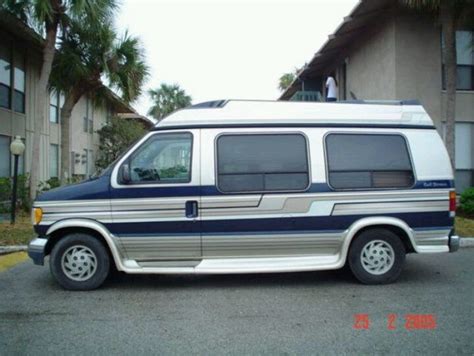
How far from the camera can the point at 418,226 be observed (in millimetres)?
5961

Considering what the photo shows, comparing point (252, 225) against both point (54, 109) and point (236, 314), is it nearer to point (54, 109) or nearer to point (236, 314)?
point (236, 314)

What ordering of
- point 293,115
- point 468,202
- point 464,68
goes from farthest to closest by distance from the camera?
point 464,68 → point 468,202 → point 293,115

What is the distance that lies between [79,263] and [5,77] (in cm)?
1099

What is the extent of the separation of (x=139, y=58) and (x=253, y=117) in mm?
10430

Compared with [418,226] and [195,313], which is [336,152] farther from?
[195,313]

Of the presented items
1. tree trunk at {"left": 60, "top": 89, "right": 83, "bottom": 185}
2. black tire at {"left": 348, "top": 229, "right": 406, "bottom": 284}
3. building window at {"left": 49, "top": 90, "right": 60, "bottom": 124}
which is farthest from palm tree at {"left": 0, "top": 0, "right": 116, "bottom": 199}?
black tire at {"left": 348, "top": 229, "right": 406, "bottom": 284}

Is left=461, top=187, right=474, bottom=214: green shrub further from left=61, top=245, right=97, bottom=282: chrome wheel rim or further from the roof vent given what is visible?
left=61, top=245, right=97, bottom=282: chrome wheel rim

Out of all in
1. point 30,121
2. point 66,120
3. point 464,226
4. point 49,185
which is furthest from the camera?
point 30,121

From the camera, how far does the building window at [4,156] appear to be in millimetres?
14289

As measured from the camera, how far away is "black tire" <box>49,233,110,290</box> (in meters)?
5.72

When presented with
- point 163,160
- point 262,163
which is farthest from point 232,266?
point 163,160

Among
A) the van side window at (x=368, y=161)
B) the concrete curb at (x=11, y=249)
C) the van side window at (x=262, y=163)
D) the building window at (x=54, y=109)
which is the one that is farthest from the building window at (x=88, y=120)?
the van side window at (x=368, y=161)

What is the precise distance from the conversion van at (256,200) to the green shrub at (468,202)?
20.2 ft

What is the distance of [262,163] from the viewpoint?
5.84 m
